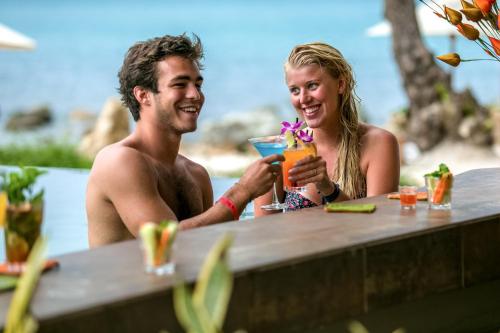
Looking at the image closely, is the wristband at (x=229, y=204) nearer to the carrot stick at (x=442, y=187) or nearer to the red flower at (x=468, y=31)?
the carrot stick at (x=442, y=187)

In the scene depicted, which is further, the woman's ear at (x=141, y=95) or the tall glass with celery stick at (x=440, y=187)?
the woman's ear at (x=141, y=95)

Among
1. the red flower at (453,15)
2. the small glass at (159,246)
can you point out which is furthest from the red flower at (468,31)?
the small glass at (159,246)

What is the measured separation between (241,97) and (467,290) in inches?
1076

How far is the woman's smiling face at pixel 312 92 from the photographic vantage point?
3.77 meters

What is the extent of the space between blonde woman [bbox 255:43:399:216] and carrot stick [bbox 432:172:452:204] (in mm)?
936

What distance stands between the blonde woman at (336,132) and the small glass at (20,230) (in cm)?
176

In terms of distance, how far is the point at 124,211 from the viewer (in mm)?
2994

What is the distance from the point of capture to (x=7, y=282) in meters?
1.86

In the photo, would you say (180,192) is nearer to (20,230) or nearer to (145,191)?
(145,191)

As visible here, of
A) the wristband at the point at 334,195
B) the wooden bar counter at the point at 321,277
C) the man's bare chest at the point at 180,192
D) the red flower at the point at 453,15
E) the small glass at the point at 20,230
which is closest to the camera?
the wooden bar counter at the point at 321,277

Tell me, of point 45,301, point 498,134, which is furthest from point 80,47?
point 45,301

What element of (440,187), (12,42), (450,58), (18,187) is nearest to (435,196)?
(440,187)

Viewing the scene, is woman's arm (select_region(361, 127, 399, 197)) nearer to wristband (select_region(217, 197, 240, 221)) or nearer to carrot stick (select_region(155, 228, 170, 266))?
wristband (select_region(217, 197, 240, 221))

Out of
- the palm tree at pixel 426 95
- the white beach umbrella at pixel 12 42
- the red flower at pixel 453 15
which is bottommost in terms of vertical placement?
the palm tree at pixel 426 95
